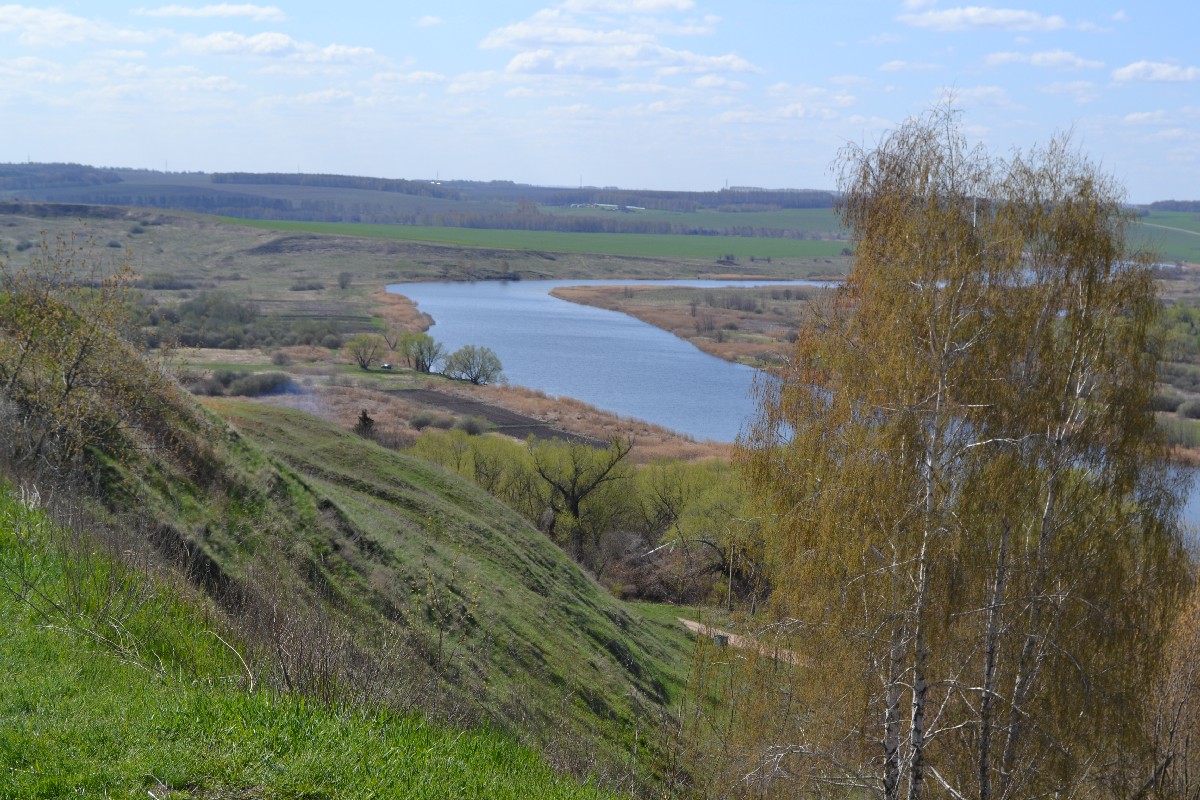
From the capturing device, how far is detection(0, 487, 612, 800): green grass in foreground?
15.2 feet

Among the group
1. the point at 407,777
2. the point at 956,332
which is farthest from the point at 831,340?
the point at 407,777

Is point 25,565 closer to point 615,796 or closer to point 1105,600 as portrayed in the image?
point 615,796

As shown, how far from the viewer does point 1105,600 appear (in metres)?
10.9

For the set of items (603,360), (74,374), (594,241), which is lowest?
(603,360)

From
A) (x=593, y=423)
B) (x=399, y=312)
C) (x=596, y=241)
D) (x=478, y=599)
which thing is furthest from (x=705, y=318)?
(x=596, y=241)

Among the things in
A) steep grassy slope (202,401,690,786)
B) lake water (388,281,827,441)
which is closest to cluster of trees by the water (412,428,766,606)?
lake water (388,281,827,441)

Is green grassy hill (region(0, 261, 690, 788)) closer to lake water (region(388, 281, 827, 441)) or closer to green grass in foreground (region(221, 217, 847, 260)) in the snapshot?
lake water (region(388, 281, 827, 441))

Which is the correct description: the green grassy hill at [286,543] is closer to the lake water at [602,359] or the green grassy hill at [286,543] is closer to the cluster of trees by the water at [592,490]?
the cluster of trees by the water at [592,490]

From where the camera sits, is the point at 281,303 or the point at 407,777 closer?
the point at 407,777

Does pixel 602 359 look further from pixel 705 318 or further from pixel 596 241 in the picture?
pixel 596 241

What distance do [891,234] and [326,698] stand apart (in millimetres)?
8113

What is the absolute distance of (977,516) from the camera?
10422 mm

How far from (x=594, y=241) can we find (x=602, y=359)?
352ft

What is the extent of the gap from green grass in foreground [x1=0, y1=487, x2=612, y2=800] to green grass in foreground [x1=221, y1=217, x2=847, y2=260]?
466 ft
